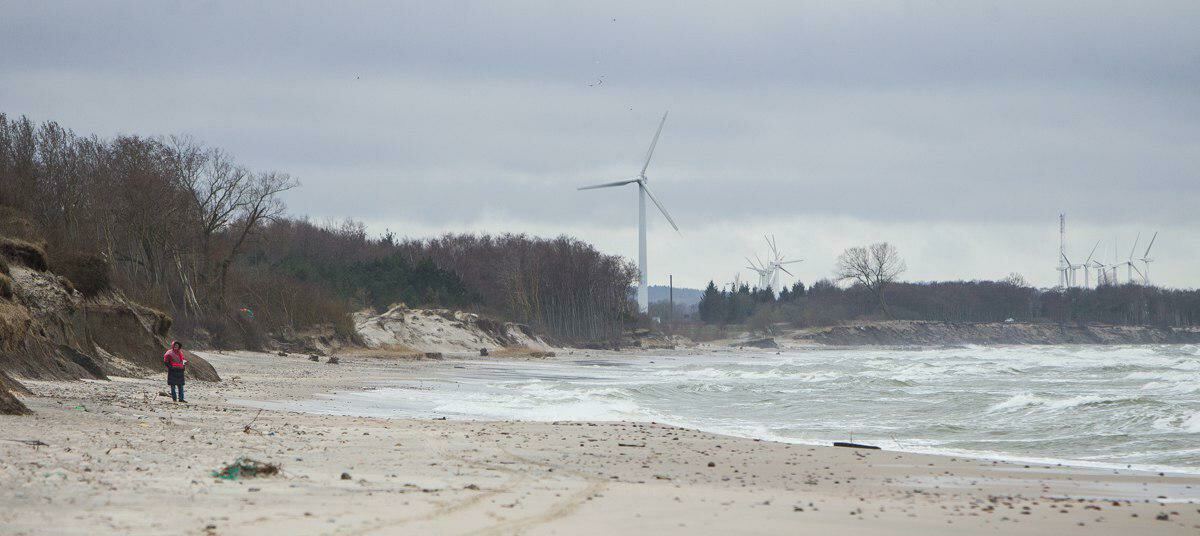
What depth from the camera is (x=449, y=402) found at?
92.7 ft

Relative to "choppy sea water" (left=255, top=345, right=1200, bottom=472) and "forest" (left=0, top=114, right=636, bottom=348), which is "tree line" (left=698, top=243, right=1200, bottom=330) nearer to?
"forest" (left=0, top=114, right=636, bottom=348)

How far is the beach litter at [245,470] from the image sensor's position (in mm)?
10656

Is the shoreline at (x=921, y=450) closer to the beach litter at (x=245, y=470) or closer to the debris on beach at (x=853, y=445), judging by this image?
the debris on beach at (x=853, y=445)

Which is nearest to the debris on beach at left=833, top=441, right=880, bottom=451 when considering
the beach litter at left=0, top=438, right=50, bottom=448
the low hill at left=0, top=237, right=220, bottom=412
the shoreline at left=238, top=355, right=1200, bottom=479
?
the shoreline at left=238, top=355, right=1200, bottom=479

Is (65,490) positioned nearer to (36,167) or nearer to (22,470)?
(22,470)

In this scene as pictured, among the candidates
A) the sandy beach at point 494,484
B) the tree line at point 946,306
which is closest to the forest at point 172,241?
the sandy beach at point 494,484

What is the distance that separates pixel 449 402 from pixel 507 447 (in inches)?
498

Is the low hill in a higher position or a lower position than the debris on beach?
higher

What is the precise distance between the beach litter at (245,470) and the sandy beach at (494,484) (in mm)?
139

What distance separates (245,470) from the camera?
1083 centimetres

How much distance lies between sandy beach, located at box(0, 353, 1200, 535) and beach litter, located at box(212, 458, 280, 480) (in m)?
0.14

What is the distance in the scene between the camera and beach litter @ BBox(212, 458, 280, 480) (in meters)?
10.7

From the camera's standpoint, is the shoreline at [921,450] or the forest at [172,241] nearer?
the shoreline at [921,450]

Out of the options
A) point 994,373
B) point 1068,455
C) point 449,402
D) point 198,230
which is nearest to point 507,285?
point 198,230
